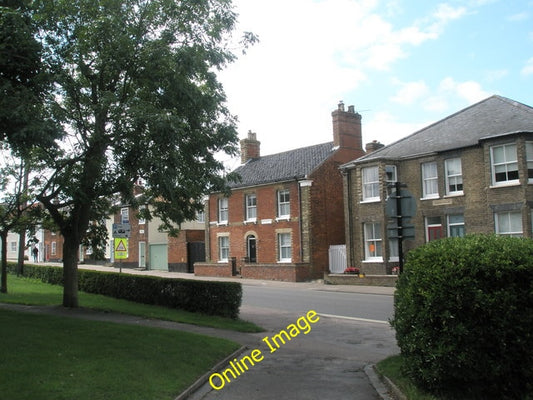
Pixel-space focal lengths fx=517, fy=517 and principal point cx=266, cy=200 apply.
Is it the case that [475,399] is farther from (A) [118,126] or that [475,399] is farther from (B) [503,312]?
(A) [118,126]

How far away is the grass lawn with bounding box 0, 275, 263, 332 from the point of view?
1402 cm

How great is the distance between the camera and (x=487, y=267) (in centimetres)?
639

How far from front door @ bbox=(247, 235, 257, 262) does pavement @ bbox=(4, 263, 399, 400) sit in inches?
799

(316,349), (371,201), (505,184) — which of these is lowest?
(316,349)

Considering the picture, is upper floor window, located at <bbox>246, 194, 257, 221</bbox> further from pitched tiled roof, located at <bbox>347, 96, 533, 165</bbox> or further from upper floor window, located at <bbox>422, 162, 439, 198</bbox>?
upper floor window, located at <bbox>422, 162, 439, 198</bbox>

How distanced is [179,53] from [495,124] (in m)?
20.2

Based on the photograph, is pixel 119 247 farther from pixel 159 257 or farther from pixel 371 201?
pixel 159 257

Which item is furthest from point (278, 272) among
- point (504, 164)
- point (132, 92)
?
point (132, 92)

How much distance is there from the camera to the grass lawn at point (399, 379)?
6.75 m

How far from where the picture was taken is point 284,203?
1401 inches

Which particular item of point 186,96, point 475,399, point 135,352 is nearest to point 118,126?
point 186,96

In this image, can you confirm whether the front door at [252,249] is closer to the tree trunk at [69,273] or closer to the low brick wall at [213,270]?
the low brick wall at [213,270]

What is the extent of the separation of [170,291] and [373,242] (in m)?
17.2

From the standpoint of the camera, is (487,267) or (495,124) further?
(495,124)
